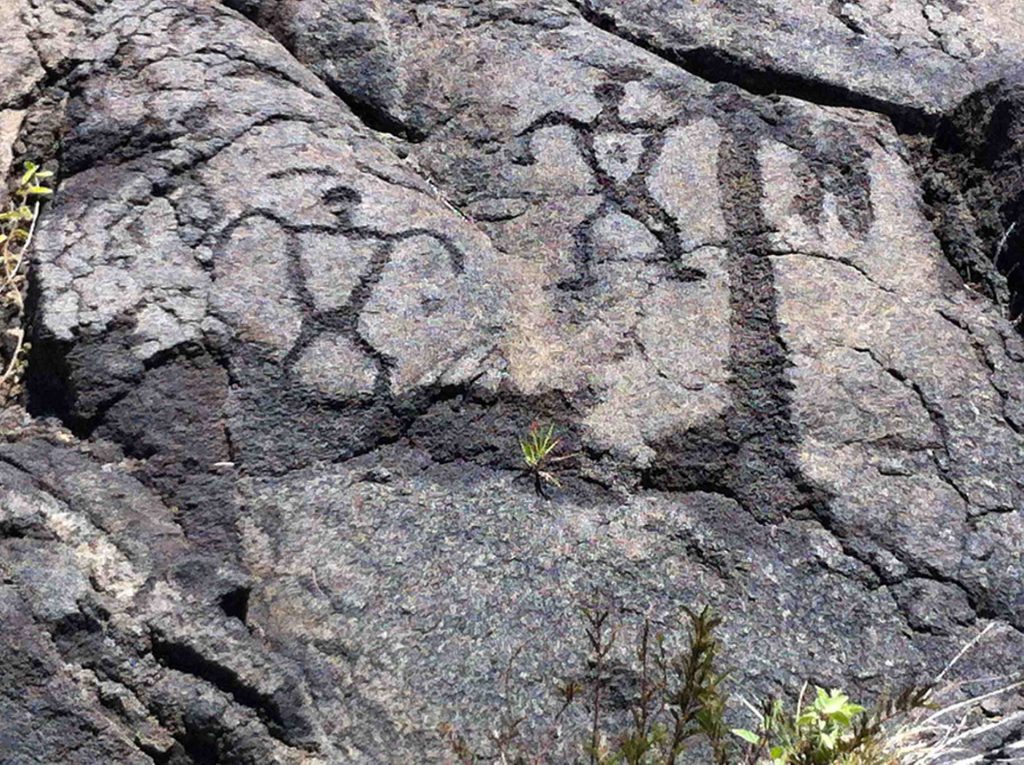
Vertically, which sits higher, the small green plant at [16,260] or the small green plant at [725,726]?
the small green plant at [725,726]

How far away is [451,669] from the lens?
2.18m

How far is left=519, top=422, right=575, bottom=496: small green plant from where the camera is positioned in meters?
2.44

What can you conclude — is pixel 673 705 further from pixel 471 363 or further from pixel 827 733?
pixel 471 363

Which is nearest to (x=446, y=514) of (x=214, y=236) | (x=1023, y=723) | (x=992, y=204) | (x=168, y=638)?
(x=168, y=638)

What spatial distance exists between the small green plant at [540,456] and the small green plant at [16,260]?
0.93 m

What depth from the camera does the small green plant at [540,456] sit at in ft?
A: 8.00

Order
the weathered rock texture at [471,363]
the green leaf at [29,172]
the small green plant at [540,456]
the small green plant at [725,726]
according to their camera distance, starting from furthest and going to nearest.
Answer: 1. the green leaf at [29,172]
2. the small green plant at [540,456]
3. the weathered rock texture at [471,363]
4. the small green plant at [725,726]

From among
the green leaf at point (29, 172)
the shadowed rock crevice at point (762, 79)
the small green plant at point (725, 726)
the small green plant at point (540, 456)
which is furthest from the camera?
the shadowed rock crevice at point (762, 79)

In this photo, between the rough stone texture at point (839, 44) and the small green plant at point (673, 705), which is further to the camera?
the rough stone texture at point (839, 44)

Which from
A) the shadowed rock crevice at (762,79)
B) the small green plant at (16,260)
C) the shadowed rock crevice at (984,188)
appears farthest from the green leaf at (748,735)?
the shadowed rock crevice at (762,79)

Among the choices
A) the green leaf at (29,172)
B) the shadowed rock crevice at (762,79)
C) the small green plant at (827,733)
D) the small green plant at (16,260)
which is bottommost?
the small green plant at (16,260)

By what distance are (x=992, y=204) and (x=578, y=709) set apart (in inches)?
58.2

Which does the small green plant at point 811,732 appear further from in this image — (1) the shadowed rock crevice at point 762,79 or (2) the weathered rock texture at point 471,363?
(1) the shadowed rock crevice at point 762,79

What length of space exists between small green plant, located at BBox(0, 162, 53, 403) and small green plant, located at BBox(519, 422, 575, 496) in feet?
3.04
